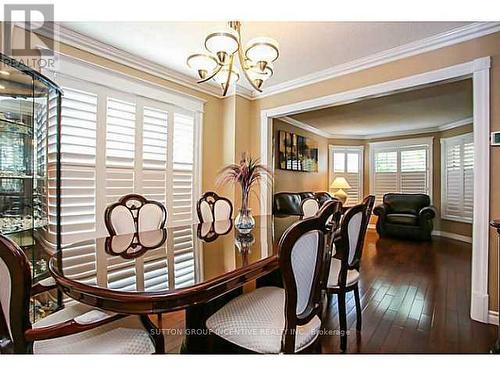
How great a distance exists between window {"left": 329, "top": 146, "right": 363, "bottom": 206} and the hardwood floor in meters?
3.54

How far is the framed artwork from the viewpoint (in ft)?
18.2

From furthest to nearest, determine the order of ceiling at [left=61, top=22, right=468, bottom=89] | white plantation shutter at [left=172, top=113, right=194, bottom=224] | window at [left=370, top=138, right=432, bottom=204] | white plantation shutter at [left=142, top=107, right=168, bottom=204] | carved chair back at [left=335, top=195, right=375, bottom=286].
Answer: window at [left=370, top=138, right=432, bottom=204], white plantation shutter at [left=172, top=113, right=194, bottom=224], white plantation shutter at [left=142, top=107, right=168, bottom=204], ceiling at [left=61, top=22, right=468, bottom=89], carved chair back at [left=335, top=195, right=375, bottom=286]

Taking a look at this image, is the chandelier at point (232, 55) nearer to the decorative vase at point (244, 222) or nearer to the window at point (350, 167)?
the decorative vase at point (244, 222)

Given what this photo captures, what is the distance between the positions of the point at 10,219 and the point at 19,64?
1.26 meters

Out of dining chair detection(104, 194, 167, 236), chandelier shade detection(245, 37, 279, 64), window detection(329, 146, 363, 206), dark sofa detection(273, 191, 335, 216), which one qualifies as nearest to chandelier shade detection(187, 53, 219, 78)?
chandelier shade detection(245, 37, 279, 64)

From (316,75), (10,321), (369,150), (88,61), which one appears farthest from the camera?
(369,150)

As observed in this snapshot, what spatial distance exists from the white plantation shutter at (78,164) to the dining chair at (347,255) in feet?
7.90

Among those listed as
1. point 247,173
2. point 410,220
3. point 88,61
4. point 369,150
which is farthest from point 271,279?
point 369,150

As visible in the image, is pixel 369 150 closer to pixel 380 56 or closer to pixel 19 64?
pixel 380 56

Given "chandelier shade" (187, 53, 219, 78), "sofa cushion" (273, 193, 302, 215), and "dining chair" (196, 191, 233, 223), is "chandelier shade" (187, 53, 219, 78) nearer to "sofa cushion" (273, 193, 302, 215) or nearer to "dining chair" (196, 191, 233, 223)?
"dining chair" (196, 191, 233, 223)

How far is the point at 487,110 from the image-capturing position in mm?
2301

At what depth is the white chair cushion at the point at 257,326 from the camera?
1243 millimetres

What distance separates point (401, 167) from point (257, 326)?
695cm

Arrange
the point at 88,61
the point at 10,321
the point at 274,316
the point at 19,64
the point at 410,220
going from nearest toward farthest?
the point at 10,321 < the point at 274,316 < the point at 19,64 < the point at 88,61 < the point at 410,220
